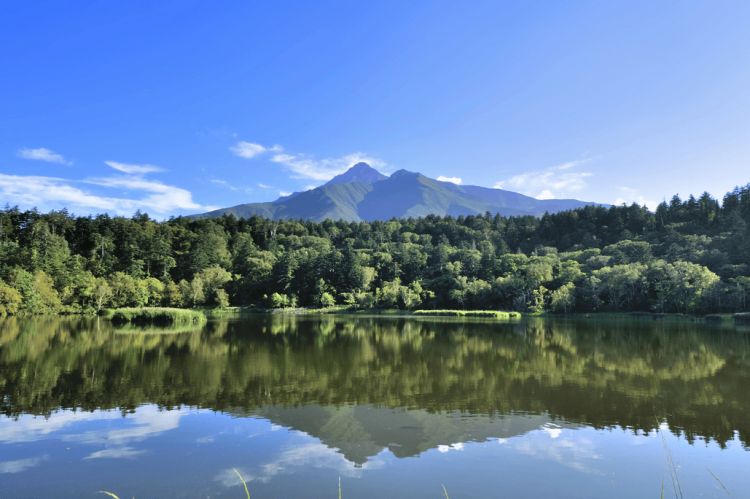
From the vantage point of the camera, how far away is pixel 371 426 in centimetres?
1188

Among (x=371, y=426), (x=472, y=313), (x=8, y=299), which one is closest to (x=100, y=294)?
(x=8, y=299)

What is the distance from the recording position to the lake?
28.0 feet

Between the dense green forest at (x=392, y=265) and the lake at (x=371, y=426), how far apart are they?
→ 48.5 m

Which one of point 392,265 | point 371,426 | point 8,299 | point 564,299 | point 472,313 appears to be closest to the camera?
point 371,426

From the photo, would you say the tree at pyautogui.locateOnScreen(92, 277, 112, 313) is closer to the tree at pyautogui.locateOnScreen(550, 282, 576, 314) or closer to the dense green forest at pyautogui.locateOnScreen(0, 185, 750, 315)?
the dense green forest at pyautogui.locateOnScreen(0, 185, 750, 315)

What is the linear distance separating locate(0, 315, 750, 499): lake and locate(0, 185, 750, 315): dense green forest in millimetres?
48518

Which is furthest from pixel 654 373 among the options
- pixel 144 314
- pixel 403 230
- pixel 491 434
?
pixel 403 230

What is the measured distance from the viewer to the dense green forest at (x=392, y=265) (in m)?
65.9

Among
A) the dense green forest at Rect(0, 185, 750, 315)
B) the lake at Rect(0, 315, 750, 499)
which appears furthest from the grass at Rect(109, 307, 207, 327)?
the lake at Rect(0, 315, 750, 499)

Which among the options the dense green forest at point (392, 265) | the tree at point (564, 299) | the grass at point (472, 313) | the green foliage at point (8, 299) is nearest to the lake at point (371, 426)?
the green foliage at point (8, 299)

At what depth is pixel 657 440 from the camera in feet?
36.2

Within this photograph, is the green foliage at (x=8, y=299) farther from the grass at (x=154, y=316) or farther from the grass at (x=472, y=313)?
the grass at (x=472, y=313)

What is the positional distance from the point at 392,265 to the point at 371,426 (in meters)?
85.2

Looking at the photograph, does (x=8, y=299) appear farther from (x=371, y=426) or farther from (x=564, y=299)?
(x=564, y=299)
